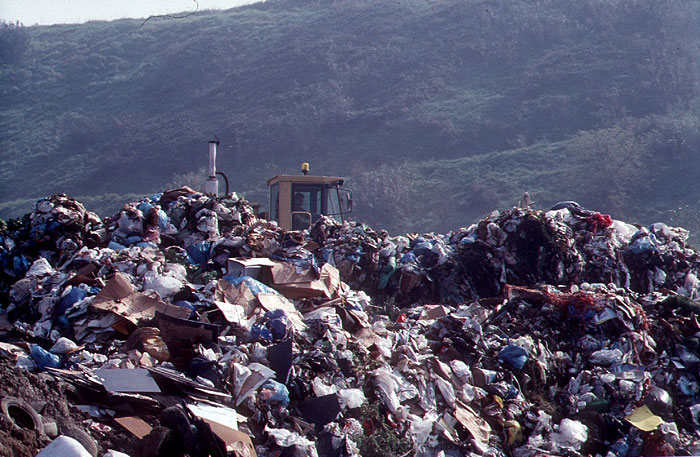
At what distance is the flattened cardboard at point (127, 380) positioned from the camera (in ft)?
15.6

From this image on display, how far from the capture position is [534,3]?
4541 cm

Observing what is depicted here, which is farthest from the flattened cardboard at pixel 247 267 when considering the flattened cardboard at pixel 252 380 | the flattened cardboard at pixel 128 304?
the flattened cardboard at pixel 252 380

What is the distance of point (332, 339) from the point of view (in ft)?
20.0

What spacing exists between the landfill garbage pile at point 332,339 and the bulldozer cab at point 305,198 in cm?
203

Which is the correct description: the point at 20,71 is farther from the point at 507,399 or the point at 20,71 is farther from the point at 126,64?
the point at 507,399

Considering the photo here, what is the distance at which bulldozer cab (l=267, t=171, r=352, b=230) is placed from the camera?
11.7 meters

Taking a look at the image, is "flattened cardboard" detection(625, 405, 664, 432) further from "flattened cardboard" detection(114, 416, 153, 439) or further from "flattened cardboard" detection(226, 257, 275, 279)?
"flattened cardboard" detection(114, 416, 153, 439)

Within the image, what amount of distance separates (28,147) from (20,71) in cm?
881

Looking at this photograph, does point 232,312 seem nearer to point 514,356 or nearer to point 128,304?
point 128,304

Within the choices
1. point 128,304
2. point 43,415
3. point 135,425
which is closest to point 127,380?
point 135,425

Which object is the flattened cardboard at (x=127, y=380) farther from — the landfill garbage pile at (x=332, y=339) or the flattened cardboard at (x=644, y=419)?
the flattened cardboard at (x=644, y=419)

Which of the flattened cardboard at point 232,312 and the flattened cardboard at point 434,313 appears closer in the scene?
the flattened cardboard at point 232,312

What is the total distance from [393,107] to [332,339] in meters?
32.8

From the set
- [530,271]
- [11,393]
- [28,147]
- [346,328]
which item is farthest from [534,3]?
[11,393]
